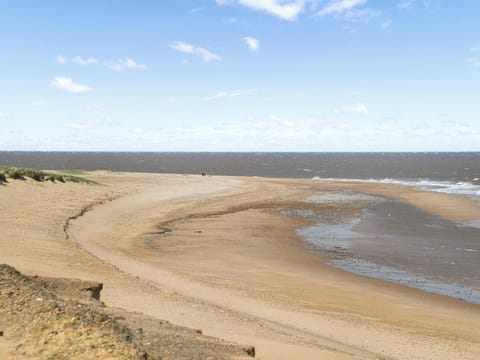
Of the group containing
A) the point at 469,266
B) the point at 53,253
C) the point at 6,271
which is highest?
the point at 6,271

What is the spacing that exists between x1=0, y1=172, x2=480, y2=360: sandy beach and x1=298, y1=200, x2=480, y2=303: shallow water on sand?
123 cm

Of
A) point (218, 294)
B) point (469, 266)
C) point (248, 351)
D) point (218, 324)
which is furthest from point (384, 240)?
point (248, 351)

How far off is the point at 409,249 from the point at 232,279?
36.0ft

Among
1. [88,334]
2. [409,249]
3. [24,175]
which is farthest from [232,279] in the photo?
[24,175]

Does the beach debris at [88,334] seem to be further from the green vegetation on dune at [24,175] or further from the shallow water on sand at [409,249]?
the green vegetation on dune at [24,175]

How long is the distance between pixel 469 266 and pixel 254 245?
960 centimetres

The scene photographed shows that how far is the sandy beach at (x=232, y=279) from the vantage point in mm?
9180

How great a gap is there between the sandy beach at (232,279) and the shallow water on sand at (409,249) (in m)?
A: 1.23

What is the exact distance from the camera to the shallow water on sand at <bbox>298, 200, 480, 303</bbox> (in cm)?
1666

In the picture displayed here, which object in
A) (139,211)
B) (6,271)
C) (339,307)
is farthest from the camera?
(139,211)

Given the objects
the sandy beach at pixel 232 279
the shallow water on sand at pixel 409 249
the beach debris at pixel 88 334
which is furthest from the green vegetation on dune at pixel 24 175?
the beach debris at pixel 88 334

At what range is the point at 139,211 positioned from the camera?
31.5m

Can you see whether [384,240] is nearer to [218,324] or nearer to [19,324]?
[218,324]

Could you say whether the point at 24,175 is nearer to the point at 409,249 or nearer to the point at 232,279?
the point at 232,279
